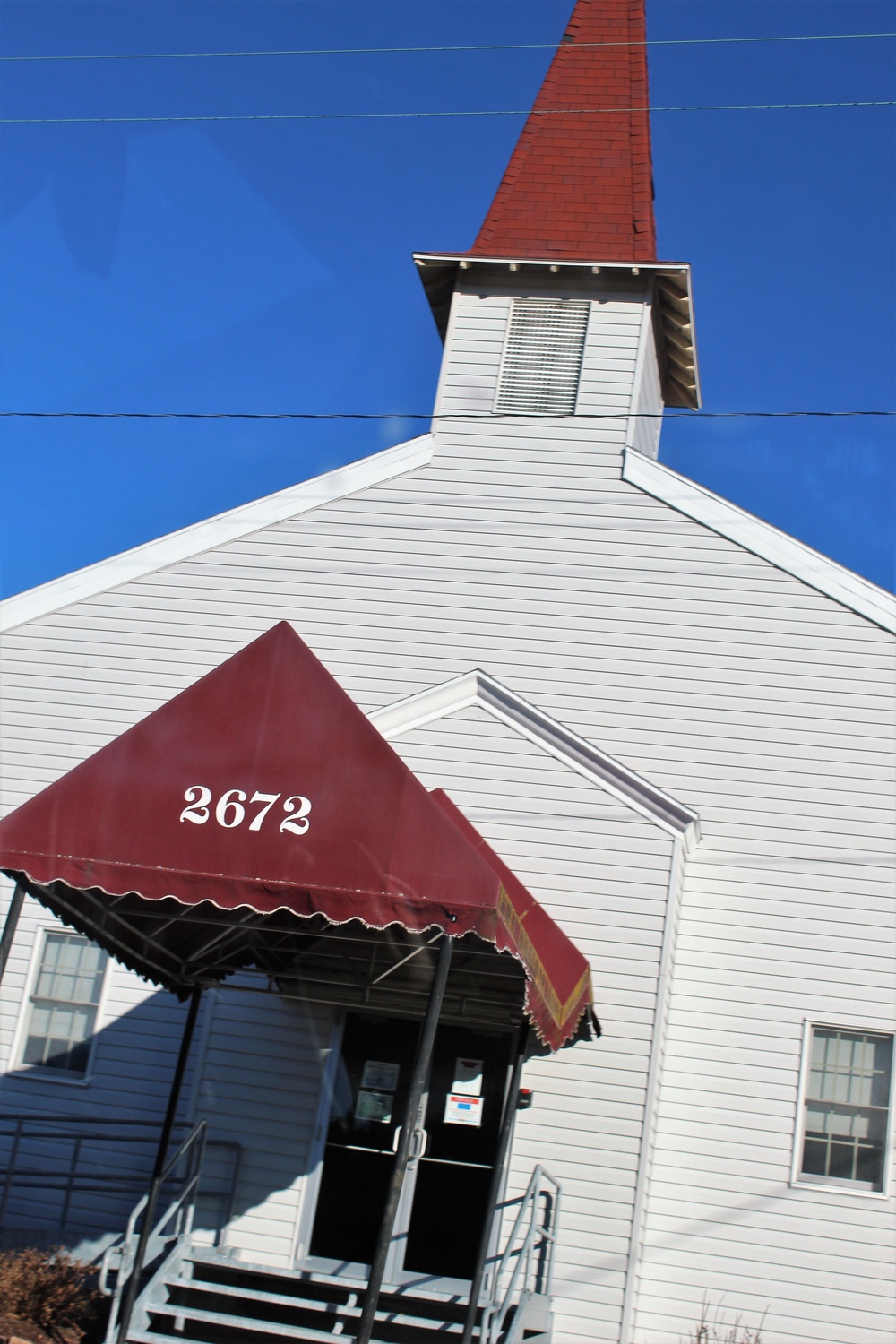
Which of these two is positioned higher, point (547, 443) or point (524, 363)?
point (524, 363)

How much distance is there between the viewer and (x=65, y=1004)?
1294 cm

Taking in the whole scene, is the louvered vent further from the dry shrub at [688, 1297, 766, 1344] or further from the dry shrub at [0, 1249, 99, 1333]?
the dry shrub at [0, 1249, 99, 1333]

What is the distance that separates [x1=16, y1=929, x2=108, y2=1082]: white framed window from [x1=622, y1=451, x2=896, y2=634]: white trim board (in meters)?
7.52

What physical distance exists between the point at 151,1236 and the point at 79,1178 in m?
2.82

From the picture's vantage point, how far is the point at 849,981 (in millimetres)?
11625

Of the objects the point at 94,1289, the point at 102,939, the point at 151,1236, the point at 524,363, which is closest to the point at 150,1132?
the point at 94,1289

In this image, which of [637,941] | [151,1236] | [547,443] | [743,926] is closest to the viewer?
[151,1236]

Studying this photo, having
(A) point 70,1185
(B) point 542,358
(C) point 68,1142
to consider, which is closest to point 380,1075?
(A) point 70,1185

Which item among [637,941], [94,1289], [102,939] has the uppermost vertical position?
[637,941]

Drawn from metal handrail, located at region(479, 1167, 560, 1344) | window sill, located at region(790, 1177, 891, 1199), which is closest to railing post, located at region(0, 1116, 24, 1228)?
metal handrail, located at region(479, 1167, 560, 1344)

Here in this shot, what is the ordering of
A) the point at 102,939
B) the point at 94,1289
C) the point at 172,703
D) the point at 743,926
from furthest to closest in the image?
1. the point at 743,926
2. the point at 94,1289
3. the point at 102,939
4. the point at 172,703

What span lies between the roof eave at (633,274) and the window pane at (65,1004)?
27.6 ft

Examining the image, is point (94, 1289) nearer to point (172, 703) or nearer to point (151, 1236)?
point (151, 1236)

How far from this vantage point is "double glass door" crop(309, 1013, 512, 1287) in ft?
35.1
